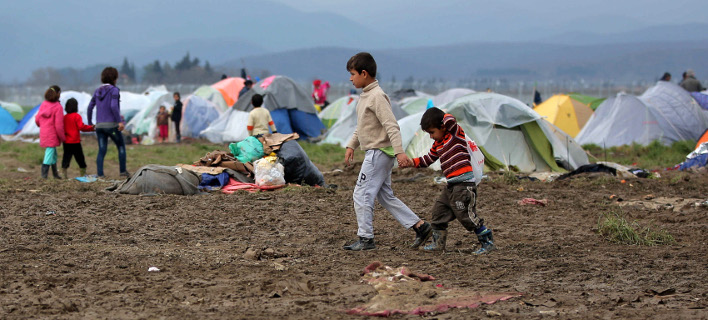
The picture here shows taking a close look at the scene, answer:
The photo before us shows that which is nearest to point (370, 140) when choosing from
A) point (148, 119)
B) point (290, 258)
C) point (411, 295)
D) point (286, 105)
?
point (290, 258)

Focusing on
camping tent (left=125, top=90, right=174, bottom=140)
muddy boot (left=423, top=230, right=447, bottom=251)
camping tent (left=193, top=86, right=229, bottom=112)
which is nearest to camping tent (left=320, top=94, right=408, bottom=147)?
camping tent (left=125, top=90, right=174, bottom=140)

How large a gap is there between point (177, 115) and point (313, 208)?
614 inches

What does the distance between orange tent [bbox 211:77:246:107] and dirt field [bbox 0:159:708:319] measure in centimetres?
2070

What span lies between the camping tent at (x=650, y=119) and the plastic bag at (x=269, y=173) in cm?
1205

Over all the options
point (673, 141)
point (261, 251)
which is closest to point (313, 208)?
point (261, 251)

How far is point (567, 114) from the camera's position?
952 inches

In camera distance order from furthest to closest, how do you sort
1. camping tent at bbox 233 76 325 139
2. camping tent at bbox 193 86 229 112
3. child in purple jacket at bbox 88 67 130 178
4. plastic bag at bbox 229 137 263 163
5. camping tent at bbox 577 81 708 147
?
1. camping tent at bbox 193 86 229 112
2. camping tent at bbox 233 76 325 139
3. camping tent at bbox 577 81 708 147
4. child in purple jacket at bbox 88 67 130 178
5. plastic bag at bbox 229 137 263 163

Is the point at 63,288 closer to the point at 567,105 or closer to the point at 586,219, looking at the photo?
the point at 586,219

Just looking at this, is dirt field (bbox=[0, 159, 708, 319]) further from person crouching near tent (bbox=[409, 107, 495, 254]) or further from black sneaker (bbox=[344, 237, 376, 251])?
person crouching near tent (bbox=[409, 107, 495, 254])

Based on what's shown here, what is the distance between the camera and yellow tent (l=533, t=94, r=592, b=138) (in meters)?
24.0

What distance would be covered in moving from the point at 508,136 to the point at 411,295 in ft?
34.0

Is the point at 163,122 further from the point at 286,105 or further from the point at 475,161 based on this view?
the point at 475,161

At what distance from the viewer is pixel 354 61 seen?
668cm

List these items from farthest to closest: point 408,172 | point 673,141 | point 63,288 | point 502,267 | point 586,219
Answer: point 673,141, point 408,172, point 586,219, point 502,267, point 63,288
